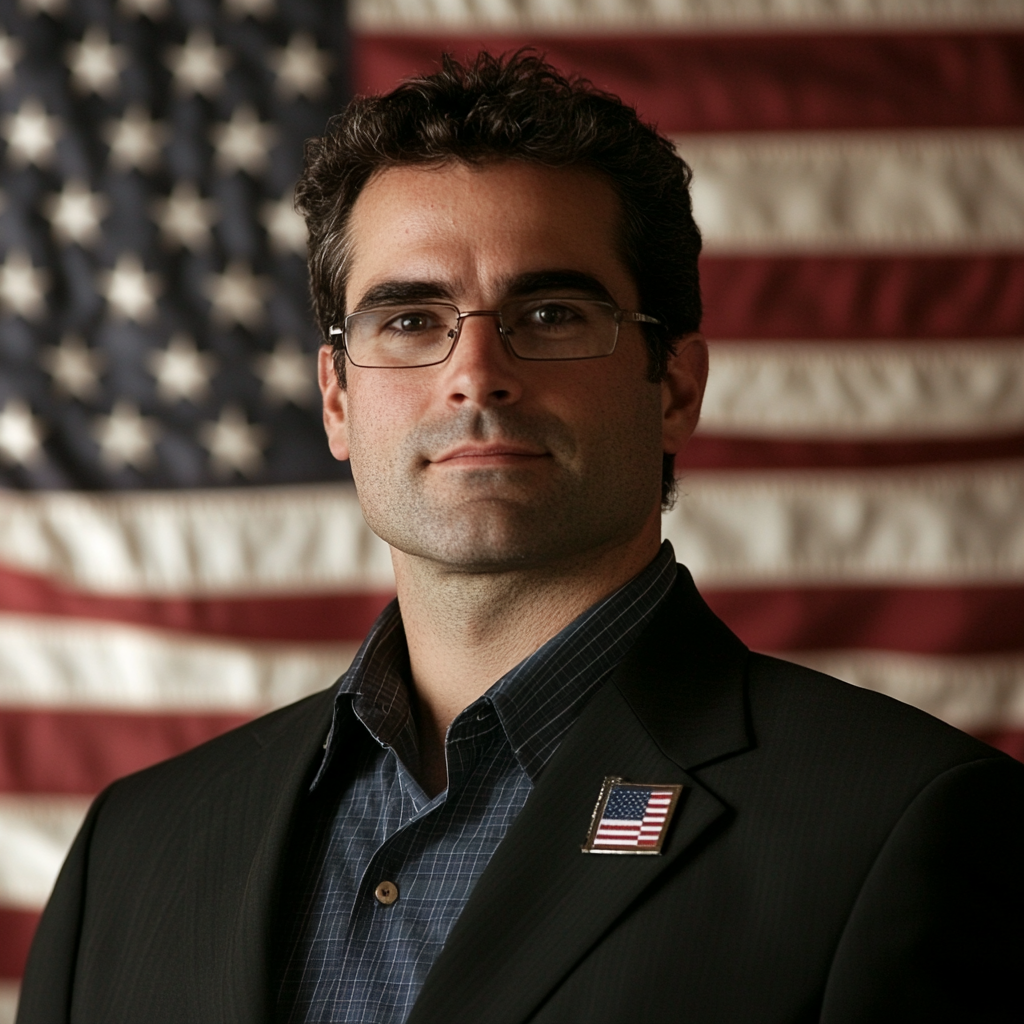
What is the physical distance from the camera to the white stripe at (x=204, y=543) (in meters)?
3.14

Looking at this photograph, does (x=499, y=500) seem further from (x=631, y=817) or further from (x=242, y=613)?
(x=242, y=613)

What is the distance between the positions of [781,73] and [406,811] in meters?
2.09

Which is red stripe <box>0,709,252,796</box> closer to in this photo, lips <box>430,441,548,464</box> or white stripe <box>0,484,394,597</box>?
white stripe <box>0,484,394,597</box>

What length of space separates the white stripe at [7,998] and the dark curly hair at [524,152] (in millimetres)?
1913

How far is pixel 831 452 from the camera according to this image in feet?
10.2

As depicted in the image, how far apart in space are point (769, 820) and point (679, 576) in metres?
0.45

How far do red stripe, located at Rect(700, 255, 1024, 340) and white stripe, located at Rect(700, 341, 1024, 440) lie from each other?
37 millimetres

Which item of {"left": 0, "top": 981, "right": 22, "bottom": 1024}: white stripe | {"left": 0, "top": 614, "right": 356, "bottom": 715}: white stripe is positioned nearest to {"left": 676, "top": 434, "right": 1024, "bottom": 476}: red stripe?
{"left": 0, "top": 614, "right": 356, "bottom": 715}: white stripe

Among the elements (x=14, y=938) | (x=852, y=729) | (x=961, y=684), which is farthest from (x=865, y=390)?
(x=14, y=938)

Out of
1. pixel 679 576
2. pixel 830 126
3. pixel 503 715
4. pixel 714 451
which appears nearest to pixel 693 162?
pixel 830 126

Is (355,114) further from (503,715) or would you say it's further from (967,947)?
(967,947)

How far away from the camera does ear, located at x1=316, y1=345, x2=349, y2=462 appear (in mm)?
2059

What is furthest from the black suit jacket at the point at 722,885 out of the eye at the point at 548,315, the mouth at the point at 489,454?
the eye at the point at 548,315

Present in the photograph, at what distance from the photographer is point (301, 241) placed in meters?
3.21
